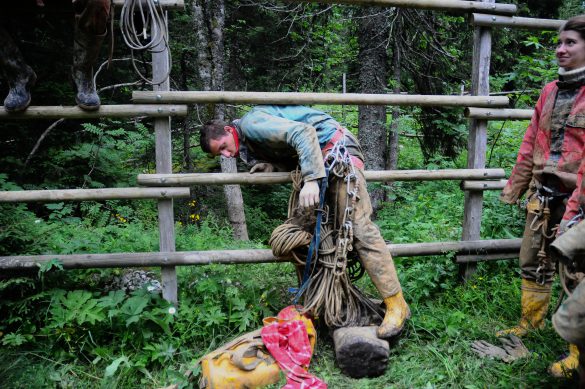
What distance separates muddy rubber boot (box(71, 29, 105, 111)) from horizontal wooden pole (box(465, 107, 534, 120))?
277cm

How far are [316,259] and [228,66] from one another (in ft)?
21.5

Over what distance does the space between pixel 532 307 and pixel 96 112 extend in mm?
3325

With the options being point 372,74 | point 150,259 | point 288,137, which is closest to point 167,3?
point 288,137

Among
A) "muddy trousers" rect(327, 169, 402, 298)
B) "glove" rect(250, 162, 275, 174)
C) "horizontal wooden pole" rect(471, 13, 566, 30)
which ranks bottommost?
"muddy trousers" rect(327, 169, 402, 298)

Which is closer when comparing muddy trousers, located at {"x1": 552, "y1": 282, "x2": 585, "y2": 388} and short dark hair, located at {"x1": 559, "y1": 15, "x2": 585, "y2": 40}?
muddy trousers, located at {"x1": 552, "y1": 282, "x2": 585, "y2": 388}

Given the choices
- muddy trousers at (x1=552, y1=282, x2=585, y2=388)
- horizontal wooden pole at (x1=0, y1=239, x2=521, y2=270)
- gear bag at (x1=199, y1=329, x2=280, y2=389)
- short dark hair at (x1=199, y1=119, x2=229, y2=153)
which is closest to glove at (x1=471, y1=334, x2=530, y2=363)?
horizontal wooden pole at (x1=0, y1=239, x2=521, y2=270)

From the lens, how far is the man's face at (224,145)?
10.4ft

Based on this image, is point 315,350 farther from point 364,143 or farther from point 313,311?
point 364,143

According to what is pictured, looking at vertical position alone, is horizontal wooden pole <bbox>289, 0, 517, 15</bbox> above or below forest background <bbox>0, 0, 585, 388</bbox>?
above

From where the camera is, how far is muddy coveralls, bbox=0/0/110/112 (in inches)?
114

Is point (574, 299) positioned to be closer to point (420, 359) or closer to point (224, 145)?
point (420, 359)

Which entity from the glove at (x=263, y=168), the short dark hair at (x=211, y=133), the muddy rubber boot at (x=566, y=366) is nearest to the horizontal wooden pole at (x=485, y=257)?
the muddy rubber boot at (x=566, y=366)

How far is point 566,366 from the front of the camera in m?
2.67

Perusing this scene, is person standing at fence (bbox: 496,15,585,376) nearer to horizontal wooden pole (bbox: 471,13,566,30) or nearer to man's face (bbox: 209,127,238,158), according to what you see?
horizontal wooden pole (bbox: 471,13,566,30)
